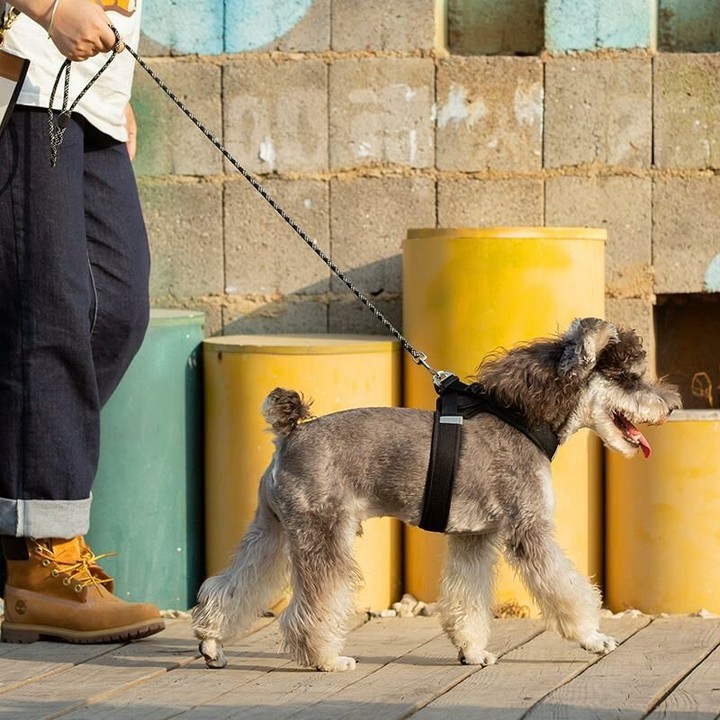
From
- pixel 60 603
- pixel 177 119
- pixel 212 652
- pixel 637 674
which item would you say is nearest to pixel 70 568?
pixel 60 603

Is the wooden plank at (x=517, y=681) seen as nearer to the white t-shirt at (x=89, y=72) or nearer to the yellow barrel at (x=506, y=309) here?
the yellow barrel at (x=506, y=309)

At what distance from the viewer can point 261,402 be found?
18.2 feet

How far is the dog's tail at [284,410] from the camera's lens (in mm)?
4492

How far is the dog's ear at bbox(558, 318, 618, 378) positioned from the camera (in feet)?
14.6

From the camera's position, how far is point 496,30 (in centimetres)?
646

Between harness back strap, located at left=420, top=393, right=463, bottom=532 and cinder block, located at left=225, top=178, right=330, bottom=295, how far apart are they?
1821mm


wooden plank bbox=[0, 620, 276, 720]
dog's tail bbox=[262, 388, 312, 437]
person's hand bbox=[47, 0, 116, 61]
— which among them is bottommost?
wooden plank bbox=[0, 620, 276, 720]

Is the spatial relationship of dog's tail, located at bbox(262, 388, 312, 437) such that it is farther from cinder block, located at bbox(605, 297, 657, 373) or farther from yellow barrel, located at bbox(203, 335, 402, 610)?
cinder block, located at bbox(605, 297, 657, 373)

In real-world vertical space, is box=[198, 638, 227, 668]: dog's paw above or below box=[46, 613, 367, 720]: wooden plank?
above

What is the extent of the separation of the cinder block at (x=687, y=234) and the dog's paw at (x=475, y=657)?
201 cm

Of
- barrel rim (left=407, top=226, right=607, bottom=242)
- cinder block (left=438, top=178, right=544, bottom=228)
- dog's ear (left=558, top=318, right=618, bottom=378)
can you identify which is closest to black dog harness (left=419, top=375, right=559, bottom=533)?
dog's ear (left=558, top=318, right=618, bottom=378)

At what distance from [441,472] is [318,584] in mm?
518

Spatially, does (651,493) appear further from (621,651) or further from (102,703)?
(102,703)

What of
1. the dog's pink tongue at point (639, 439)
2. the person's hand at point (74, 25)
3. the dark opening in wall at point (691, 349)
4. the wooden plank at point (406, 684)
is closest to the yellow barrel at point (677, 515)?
the wooden plank at point (406, 684)
